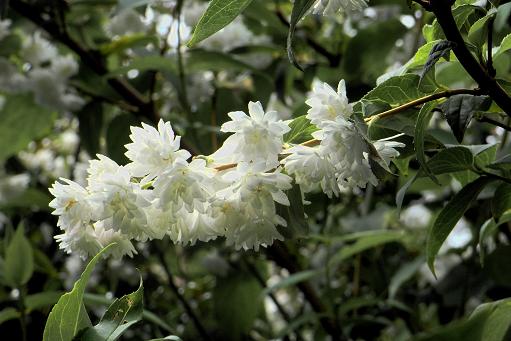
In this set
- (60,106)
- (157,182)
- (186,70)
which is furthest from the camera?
(60,106)

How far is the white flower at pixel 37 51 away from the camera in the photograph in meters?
1.76

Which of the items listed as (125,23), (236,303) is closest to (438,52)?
(236,303)

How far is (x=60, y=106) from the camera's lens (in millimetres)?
1675

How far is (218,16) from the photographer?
0.66 metres

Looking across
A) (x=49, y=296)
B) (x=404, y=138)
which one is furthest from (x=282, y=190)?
(x=49, y=296)

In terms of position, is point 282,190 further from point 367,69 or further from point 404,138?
point 367,69

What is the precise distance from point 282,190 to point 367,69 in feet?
3.31

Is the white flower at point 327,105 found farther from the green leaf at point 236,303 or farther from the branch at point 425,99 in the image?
the green leaf at point 236,303

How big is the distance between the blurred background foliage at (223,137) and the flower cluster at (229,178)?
0.69 m

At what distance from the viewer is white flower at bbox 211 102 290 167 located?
64cm

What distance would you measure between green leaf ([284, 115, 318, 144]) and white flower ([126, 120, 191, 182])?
11 cm

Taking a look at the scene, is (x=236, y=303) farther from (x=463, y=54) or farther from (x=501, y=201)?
(x=463, y=54)

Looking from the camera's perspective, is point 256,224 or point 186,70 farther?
point 186,70

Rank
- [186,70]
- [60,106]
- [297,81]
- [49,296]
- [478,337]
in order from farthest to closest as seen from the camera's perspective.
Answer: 1. [297,81]
2. [60,106]
3. [186,70]
4. [49,296]
5. [478,337]
